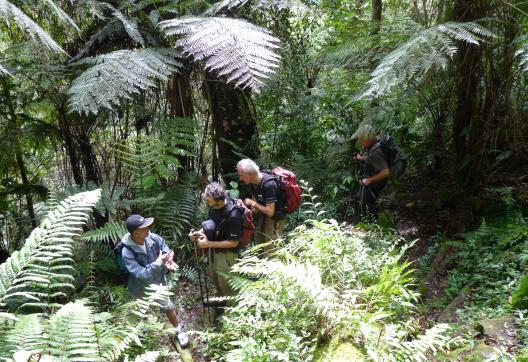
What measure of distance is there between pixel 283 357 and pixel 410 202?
396 centimetres

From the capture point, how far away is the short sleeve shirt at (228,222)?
393 cm

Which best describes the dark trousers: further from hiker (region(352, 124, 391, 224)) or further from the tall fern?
the tall fern

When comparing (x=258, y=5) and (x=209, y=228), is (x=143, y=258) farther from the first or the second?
(x=258, y=5)

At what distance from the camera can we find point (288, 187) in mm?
4371

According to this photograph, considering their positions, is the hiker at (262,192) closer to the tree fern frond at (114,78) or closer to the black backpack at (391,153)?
the tree fern frond at (114,78)

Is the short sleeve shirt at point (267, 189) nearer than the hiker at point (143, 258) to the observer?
No

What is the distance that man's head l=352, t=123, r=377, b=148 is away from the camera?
4.96 meters

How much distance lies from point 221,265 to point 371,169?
7.22ft

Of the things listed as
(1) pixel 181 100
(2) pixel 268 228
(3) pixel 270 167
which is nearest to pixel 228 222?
(2) pixel 268 228

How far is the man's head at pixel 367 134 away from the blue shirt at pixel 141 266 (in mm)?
2530

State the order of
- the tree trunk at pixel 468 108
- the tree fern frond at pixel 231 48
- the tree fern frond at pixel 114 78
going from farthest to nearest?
the tree trunk at pixel 468 108, the tree fern frond at pixel 114 78, the tree fern frond at pixel 231 48

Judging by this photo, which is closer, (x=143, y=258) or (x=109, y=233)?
(x=143, y=258)

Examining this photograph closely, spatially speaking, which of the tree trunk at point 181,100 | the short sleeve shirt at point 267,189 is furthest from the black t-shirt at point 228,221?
the tree trunk at point 181,100

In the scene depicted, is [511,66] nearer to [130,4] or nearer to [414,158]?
[414,158]
